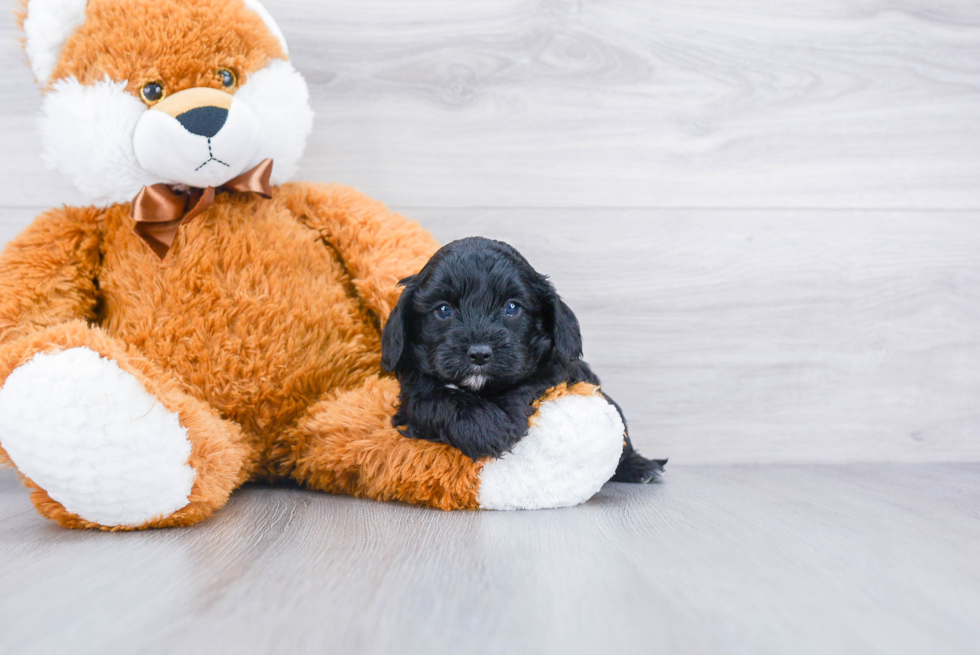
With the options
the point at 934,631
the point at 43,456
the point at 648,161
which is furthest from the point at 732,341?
the point at 43,456

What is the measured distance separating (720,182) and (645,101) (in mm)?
233

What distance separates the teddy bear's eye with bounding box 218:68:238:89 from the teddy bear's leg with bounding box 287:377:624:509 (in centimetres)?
57

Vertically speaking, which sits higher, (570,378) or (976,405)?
(570,378)

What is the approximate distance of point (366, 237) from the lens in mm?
1227

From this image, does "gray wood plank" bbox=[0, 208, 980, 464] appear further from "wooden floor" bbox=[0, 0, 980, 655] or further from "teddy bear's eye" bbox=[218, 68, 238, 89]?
"teddy bear's eye" bbox=[218, 68, 238, 89]

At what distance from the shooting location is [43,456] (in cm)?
85

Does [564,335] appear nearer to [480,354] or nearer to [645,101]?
[480,354]

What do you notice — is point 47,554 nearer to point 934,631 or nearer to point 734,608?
point 734,608

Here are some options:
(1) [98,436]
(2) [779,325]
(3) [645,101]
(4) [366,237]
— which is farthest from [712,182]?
(1) [98,436]

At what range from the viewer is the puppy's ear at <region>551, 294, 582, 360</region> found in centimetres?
100

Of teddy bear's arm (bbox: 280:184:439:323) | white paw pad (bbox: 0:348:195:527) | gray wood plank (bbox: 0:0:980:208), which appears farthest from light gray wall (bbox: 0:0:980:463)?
white paw pad (bbox: 0:348:195:527)

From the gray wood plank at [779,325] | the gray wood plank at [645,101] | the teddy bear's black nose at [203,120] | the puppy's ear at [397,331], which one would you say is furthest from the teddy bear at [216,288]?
the gray wood plank at [779,325]

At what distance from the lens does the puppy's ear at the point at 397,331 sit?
99cm

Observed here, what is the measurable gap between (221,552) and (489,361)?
1.28ft
